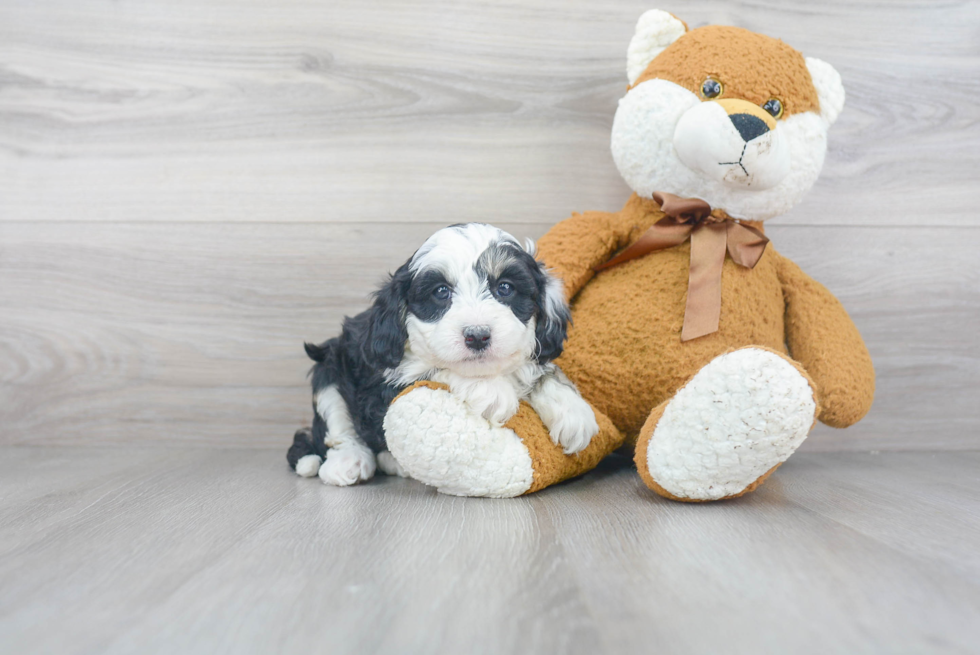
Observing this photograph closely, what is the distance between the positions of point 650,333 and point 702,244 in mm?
193

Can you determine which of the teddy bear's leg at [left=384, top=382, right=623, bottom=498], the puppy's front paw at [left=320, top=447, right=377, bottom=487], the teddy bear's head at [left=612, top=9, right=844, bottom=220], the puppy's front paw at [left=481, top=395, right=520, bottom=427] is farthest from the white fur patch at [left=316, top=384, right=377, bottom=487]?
the teddy bear's head at [left=612, top=9, right=844, bottom=220]

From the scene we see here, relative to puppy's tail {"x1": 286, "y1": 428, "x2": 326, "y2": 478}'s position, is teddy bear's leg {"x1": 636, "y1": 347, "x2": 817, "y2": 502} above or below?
above

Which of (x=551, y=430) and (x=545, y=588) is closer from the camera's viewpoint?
(x=545, y=588)

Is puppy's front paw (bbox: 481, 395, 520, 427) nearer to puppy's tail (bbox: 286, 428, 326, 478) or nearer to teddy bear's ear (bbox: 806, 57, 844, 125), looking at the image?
puppy's tail (bbox: 286, 428, 326, 478)

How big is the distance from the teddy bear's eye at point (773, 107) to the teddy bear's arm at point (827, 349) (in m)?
0.29

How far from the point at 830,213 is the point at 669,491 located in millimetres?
990

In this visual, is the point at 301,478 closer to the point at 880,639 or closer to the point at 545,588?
the point at 545,588

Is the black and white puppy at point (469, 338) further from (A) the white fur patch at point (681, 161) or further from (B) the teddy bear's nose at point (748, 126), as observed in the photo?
(B) the teddy bear's nose at point (748, 126)

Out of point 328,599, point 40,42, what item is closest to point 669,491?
point 328,599

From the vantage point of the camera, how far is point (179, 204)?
5.52 feet

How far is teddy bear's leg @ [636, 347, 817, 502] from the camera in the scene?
3.24 ft

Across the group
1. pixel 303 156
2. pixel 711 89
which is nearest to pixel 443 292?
pixel 711 89

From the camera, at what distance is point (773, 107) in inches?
50.5

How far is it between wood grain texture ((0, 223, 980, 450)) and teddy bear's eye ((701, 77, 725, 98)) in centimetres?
53
